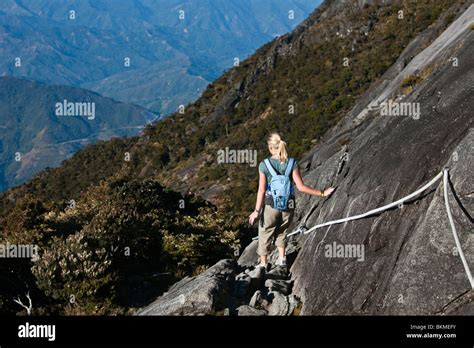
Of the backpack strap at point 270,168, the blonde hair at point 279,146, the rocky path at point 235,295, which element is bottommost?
the rocky path at point 235,295

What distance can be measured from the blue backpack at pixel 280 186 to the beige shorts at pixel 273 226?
0.65 feet

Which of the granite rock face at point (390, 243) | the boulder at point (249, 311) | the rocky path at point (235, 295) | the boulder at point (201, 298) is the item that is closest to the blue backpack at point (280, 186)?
the granite rock face at point (390, 243)

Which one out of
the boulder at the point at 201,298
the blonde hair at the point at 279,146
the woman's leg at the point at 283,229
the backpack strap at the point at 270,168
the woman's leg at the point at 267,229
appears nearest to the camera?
the boulder at the point at 201,298

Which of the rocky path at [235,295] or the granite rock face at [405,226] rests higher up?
the granite rock face at [405,226]

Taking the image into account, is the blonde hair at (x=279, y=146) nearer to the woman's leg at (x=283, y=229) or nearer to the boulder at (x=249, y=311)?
the woman's leg at (x=283, y=229)

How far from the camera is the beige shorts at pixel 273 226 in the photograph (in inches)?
356

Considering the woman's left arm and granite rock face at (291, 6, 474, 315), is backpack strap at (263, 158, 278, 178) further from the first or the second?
granite rock face at (291, 6, 474, 315)

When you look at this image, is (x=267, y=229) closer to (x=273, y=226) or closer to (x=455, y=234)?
(x=273, y=226)

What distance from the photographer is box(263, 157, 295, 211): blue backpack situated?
845 cm

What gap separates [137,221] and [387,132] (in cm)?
673

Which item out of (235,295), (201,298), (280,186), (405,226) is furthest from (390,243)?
(201,298)

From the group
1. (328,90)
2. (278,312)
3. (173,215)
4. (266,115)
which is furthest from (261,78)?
(278,312)

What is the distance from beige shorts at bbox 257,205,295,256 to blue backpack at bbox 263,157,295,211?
0.20 meters

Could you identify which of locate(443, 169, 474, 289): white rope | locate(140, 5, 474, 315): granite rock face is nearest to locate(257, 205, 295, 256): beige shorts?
locate(140, 5, 474, 315): granite rock face
